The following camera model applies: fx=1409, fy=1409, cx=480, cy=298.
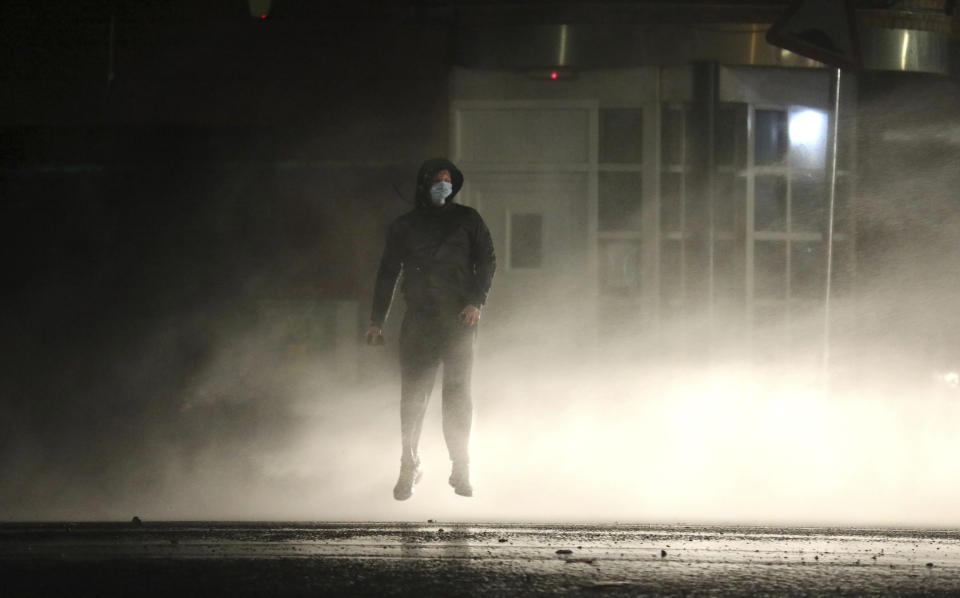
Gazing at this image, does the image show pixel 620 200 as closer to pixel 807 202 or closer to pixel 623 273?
pixel 623 273

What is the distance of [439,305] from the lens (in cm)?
816

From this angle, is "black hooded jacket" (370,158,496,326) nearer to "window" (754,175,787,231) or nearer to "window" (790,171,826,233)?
"window" (754,175,787,231)

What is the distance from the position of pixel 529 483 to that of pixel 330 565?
3.18 metres

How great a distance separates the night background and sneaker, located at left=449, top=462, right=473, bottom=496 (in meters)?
3.24

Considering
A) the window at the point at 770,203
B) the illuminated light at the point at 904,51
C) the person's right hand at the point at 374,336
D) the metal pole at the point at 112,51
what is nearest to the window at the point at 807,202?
the window at the point at 770,203

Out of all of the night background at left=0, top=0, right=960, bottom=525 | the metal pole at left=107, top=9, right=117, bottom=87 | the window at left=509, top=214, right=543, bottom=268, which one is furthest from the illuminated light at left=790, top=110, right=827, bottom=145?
the metal pole at left=107, top=9, right=117, bottom=87

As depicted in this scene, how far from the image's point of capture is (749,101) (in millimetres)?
12203

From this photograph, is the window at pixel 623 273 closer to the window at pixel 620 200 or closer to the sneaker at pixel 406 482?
the window at pixel 620 200

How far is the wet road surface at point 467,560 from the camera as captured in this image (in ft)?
17.3

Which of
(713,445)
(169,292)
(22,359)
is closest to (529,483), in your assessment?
(713,445)

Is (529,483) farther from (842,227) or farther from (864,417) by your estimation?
(842,227)

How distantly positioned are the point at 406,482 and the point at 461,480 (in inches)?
12.3

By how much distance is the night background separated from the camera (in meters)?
12.0

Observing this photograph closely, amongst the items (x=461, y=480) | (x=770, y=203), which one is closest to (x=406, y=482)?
(x=461, y=480)
